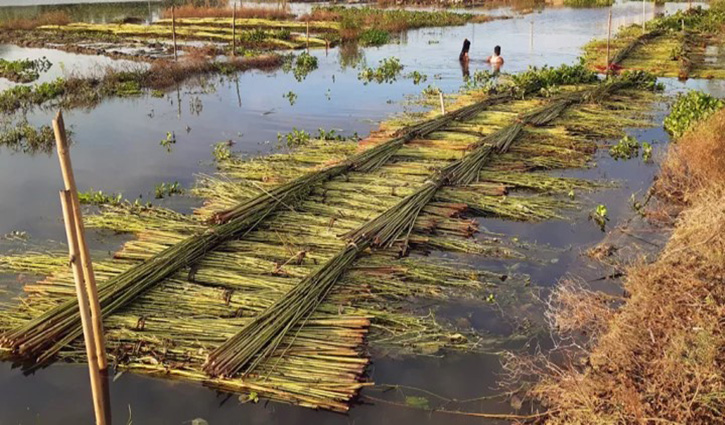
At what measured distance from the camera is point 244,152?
12.3 metres

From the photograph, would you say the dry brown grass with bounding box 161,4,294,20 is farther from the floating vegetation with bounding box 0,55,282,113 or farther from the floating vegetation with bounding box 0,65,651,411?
the floating vegetation with bounding box 0,65,651,411

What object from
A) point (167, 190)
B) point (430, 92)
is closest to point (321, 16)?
point (430, 92)

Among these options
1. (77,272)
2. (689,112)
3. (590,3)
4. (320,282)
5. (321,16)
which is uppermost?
(590,3)

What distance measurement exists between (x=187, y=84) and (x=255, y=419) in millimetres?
15934

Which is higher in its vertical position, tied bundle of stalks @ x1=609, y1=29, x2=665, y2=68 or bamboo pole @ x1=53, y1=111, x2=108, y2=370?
tied bundle of stalks @ x1=609, y1=29, x2=665, y2=68

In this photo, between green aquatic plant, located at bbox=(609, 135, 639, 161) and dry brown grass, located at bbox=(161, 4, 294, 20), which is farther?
dry brown grass, located at bbox=(161, 4, 294, 20)

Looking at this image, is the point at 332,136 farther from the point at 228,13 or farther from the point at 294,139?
the point at 228,13

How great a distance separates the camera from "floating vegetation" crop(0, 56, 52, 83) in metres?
19.8

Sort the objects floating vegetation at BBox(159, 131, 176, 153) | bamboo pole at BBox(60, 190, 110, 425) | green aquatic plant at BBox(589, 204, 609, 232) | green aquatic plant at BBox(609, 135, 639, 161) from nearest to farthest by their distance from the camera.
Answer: bamboo pole at BBox(60, 190, 110, 425)
green aquatic plant at BBox(589, 204, 609, 232)
green aquatic plant at BBox(609, 135, 639, 161)
floating vegetation at BBox(159, 131, 176, 153)

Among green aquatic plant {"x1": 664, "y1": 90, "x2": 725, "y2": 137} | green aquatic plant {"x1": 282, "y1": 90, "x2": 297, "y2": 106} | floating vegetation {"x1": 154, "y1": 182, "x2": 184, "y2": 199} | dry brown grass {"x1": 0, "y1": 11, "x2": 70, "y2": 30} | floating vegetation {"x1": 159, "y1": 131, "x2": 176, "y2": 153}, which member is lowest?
floating vegetation {"x1": 154, "y1": 182, "x2": 184, "y2": 199}

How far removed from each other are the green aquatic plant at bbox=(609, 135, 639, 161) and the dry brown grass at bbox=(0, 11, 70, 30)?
104 feet

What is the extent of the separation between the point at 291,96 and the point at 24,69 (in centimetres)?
1001

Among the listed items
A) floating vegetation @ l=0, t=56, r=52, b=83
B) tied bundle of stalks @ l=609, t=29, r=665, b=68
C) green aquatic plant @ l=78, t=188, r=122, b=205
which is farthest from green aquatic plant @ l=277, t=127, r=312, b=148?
tied bundle of stalks @ l=609, t=29, r=665, b=68

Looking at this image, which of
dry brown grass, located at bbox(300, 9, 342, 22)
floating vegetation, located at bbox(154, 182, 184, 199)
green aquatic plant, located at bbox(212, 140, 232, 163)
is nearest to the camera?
floating vegetation, located at bbox(154, 182, 184, 199)
